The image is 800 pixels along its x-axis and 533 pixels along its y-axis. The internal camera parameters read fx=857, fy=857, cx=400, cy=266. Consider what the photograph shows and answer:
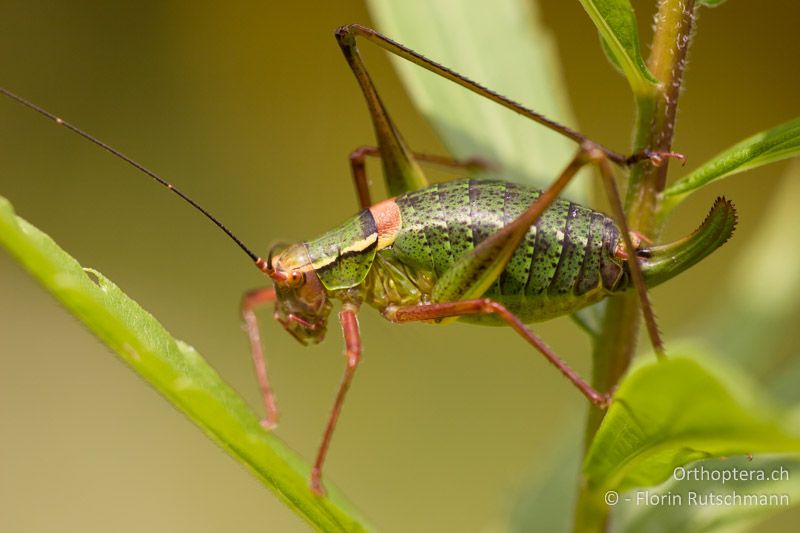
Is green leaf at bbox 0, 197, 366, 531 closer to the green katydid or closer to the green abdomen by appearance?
the green katydid

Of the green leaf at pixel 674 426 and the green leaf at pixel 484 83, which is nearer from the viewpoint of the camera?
the green leaf at pixel 674 426

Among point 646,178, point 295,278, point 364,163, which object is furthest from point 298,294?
point 646,178

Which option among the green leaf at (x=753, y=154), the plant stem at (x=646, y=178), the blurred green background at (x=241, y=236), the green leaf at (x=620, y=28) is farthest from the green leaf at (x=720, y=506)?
the blurred green background at (x=241, y=236)

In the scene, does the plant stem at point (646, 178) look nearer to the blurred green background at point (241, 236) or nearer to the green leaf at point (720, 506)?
the green leaf at point (720, 506)

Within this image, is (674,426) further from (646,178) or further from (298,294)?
(298,294)

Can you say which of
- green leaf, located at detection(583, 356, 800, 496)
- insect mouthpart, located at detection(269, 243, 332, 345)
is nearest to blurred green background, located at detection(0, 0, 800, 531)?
insect mouthpart, located at detection(269, 243, 332, 345)

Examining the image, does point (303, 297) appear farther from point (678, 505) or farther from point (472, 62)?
point (678, 505)

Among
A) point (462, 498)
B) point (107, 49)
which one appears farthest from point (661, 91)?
point (107, 49)
